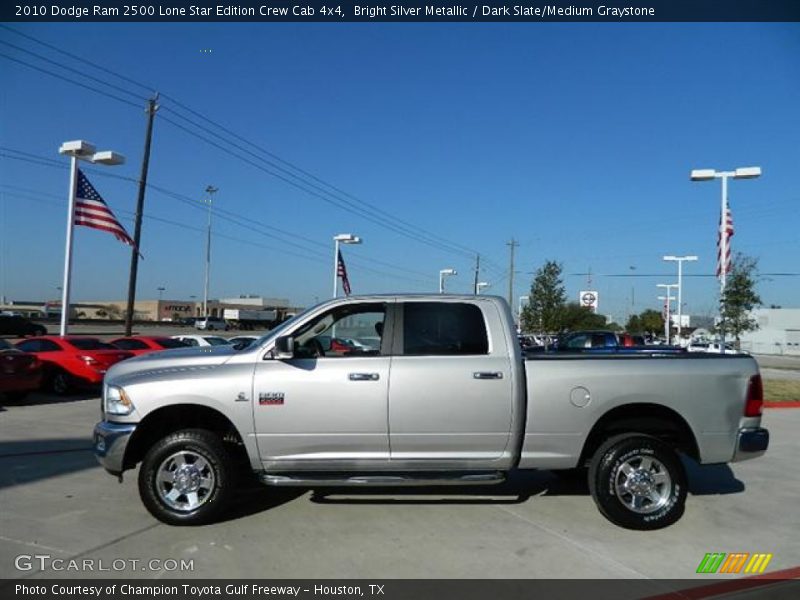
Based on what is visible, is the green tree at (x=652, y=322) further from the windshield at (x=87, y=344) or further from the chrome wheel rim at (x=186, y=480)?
the chrome wheel rim at (x=186, y=480)

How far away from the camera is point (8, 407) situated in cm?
1285

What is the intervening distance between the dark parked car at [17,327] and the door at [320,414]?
4265 cm

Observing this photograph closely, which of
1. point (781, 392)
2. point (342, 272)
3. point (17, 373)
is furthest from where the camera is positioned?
point (342, 272)

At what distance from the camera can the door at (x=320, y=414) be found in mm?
5598

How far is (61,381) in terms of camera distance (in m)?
15.0

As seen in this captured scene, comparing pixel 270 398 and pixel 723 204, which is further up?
pixel 723 204

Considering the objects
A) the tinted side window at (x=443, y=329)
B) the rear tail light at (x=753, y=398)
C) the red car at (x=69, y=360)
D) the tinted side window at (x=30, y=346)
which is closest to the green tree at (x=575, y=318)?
the red car at (x=69, y=360)

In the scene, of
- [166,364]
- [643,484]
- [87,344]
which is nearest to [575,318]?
[87,344]

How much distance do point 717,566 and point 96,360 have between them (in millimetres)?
13531

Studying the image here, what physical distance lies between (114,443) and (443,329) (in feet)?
9.62

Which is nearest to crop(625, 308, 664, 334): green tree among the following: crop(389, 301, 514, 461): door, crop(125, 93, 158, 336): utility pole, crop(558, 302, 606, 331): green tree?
crop(558, 302, 606, 331): green tree

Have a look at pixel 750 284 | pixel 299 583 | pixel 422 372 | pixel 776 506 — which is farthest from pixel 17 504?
pixel 750 284

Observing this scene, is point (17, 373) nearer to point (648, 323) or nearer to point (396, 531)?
point (396, 531)

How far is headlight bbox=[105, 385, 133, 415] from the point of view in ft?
18.4
